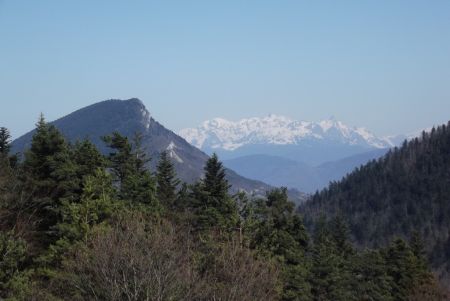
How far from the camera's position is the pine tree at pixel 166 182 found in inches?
2093

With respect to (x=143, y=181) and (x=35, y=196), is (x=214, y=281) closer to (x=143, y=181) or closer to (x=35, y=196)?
(x=35, y=196)

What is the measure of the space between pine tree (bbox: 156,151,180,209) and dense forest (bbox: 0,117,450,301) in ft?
0.51

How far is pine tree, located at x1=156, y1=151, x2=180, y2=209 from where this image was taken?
5316cm

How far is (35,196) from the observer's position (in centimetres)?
3109

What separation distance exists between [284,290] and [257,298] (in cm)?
1398

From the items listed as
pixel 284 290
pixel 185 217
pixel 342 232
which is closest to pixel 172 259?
pixel 284 290

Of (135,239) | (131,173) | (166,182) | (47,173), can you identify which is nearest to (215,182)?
(131,173)

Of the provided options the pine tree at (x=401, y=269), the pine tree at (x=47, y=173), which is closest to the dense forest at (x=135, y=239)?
the pine tree at (x=47, y=173)

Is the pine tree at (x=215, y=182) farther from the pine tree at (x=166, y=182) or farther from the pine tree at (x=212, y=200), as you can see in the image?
the pine tree at (x=166, y=182)

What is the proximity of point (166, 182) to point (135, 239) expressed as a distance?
3085 cm

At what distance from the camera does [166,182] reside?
54.1 meters

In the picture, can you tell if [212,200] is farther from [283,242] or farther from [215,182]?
[283,242]

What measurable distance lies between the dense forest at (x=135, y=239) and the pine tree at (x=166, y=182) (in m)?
0.15

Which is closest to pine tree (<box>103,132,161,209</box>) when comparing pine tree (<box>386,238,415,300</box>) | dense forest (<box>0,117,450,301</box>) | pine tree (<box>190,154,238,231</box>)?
dense forest (<box>0,117,450,301</box>)
